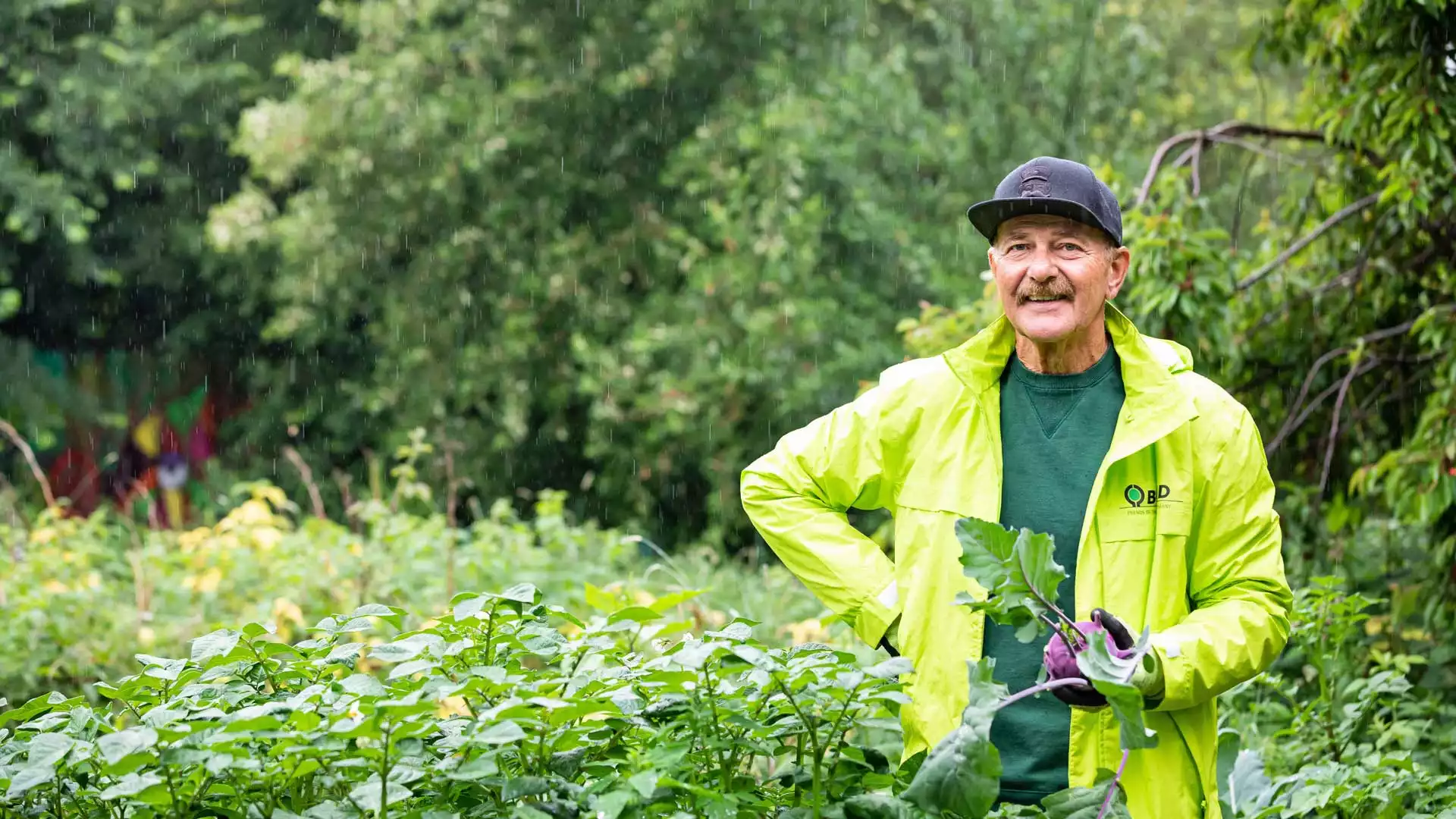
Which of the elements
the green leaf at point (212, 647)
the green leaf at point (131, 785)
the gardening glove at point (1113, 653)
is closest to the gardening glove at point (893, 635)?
the gardening glove at point (1113, 653)

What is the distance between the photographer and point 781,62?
12.2 metres

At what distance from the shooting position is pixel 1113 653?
6.18ft

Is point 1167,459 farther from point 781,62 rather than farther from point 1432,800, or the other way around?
point 781,62

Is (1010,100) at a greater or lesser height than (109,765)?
greater

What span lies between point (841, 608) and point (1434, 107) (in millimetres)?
3322

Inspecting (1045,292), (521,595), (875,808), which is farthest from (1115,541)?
(521,595)

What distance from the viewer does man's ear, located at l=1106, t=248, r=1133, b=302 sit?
2.52 m

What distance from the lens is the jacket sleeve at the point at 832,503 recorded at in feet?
8.09

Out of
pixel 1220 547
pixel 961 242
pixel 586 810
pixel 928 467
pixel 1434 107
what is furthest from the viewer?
pixel 961 242

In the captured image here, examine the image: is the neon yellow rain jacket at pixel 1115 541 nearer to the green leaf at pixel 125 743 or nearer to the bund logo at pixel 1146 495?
the bund logo at pixel 1146 495

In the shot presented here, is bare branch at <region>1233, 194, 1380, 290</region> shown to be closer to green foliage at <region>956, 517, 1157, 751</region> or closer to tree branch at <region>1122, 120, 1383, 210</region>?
tree branch at <region>1122, 120, 1383, 210</region>

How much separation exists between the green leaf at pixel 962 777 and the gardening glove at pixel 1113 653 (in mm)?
189

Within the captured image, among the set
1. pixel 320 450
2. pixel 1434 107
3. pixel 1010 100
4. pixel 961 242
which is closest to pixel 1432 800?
pixel 1434 107

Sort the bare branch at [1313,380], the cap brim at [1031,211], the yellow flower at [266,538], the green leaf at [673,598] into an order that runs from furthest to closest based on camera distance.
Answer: the yellow flower at [266,538]
the bare branch at [1313,380]
the cap brim at [1031,211]
the green leaf at [673,598]
